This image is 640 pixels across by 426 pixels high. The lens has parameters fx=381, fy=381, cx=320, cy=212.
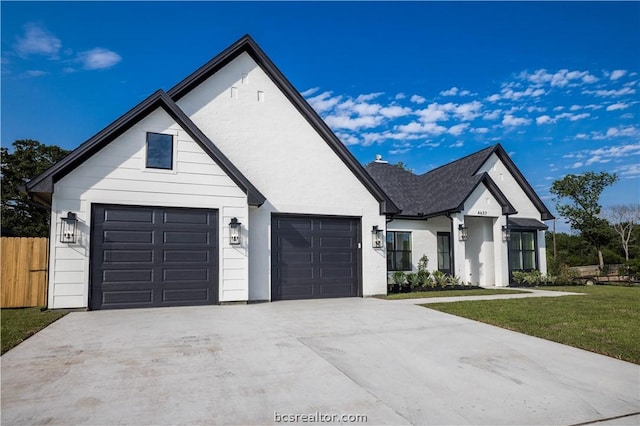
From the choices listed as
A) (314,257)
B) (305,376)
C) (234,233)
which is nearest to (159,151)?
(234,233)

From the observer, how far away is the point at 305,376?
4.21 m

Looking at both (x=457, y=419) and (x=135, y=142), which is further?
(x=135, y=142)

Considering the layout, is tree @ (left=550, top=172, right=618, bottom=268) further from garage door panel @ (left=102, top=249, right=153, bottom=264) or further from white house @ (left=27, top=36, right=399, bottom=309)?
garage door panel @ (left=102, top=249, right=153, bottom=264)

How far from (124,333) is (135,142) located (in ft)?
16.7

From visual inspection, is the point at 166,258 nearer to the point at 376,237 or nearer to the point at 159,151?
the point at 159,151

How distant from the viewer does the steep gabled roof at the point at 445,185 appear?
617 inches

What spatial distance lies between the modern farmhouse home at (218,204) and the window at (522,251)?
3.71 m

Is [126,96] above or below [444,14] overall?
below

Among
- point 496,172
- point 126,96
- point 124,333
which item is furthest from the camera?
point 496,172

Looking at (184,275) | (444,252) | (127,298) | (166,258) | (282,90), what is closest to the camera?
(127,298)

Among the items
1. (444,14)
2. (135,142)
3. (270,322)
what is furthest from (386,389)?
(444,14)

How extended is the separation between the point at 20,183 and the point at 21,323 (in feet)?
84.1

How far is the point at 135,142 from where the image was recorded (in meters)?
9.45

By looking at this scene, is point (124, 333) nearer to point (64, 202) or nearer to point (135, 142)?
point (64, 202)
